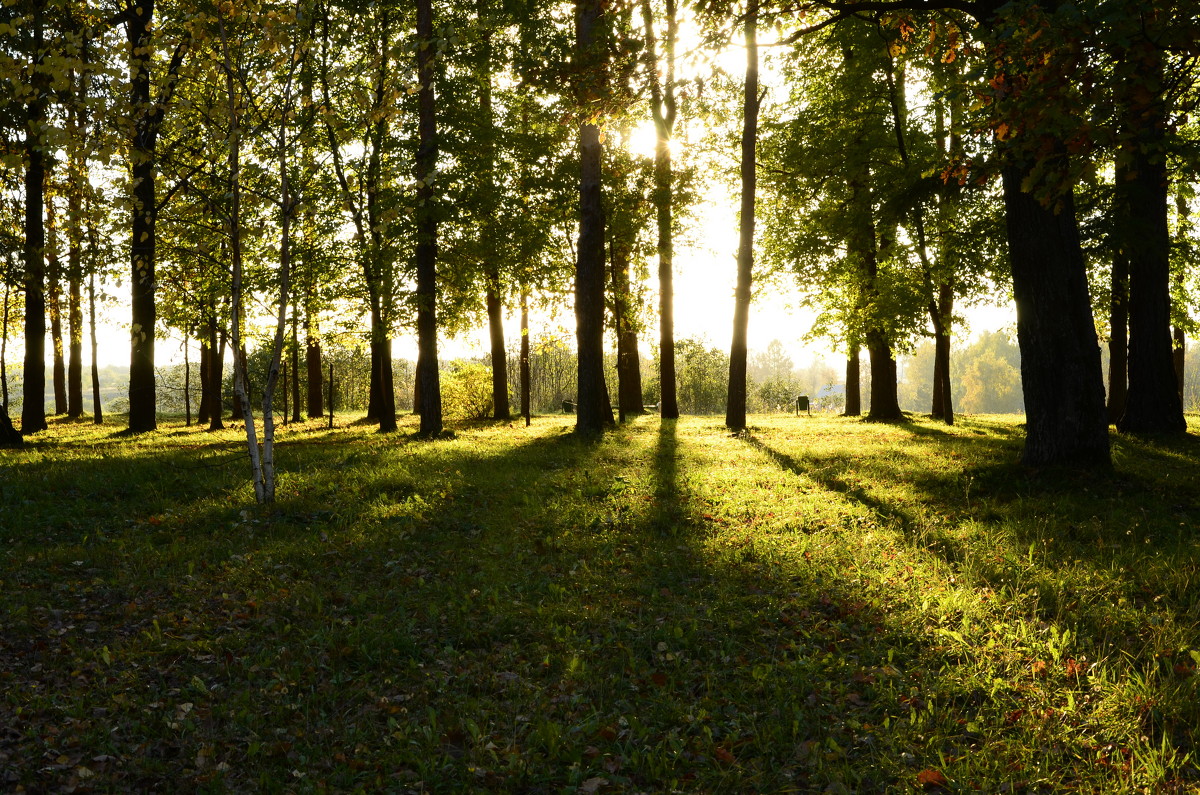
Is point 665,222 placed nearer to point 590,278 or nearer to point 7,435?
point 590,278

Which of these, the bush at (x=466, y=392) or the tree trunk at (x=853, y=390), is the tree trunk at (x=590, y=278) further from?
the tree trunk at (x=853, y=390)

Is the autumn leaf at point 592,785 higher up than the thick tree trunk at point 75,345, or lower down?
lower down

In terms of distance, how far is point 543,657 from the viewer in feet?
16.6

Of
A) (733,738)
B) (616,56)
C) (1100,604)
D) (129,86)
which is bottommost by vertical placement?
(733,738)

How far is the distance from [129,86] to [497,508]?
6.20 metres

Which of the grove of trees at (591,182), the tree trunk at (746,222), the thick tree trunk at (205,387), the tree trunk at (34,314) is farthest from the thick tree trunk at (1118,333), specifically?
the thick tree trunk at (205,387)

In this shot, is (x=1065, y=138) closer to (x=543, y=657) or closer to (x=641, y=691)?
(x=641, y=691)

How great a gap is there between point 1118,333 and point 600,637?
1845 centimetres

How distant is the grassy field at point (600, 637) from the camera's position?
3807mm

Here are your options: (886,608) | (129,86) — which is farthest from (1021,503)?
(129,86)

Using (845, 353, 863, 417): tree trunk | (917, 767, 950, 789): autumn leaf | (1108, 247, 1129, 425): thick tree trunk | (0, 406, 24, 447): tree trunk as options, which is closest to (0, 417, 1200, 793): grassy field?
(917, 767, 950, 789): autumn leaf

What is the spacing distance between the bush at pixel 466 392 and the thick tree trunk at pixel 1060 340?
20923 millimetres

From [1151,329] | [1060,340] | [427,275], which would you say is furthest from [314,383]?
[1151,329]

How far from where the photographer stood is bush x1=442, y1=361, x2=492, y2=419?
27797 millimetres
